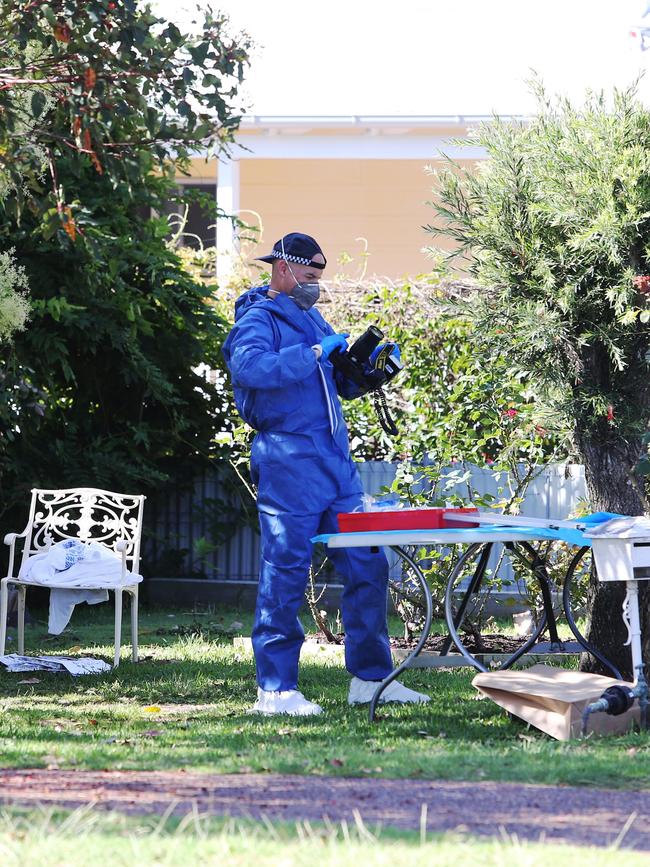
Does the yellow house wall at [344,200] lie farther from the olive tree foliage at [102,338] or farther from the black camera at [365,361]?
the black camera at [365,361]

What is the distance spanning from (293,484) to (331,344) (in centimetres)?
62

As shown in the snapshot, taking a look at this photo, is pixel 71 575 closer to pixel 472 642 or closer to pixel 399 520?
pixel 472 642

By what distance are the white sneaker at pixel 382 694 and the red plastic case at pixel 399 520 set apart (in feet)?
2.66

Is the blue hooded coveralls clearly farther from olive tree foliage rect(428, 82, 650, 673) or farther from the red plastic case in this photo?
olive tree foliage rect(428, 82, 650, 673)

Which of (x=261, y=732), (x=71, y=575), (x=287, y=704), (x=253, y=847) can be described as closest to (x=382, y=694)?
(x=287, y=704)

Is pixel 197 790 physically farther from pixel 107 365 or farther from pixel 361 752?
pixel 107 365

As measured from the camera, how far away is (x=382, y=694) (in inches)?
221

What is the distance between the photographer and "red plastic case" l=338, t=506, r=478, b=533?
5012mm

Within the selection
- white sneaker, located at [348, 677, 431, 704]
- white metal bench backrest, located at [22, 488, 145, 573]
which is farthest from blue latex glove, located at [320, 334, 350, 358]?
white metal bench backrest, located at [22, 488, 145, 573]

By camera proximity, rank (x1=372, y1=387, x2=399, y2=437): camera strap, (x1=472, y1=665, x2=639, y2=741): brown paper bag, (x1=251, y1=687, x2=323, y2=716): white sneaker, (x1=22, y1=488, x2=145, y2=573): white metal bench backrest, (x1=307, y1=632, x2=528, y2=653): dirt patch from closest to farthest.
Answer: (x1=472, y1=665, x2=639, y2=741): brown paper bag, (x1=251, y1=687, x2=323, y2=716): white sneaker, (x1=372, y1=387, x2=399, y2=437): camera strap, (x1=307, y1=632, x2=528, y2=653): dirt patch, (x1=22, y1=488, x2=145, y2=573): white metal bench backrest

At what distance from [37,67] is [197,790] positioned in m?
2.95

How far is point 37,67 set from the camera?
16.7ft

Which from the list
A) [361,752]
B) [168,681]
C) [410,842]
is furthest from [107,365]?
[410,842]

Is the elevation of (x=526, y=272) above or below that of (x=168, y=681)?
above
